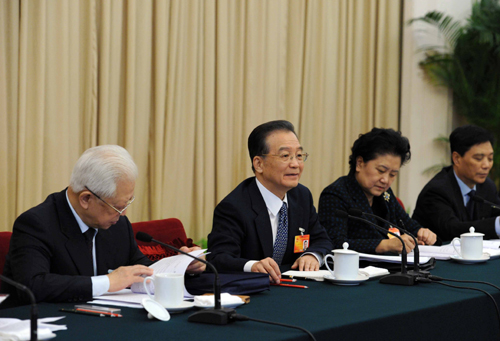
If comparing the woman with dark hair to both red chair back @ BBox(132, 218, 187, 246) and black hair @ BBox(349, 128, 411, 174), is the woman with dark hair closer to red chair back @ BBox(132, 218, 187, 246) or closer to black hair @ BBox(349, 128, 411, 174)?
black hair @ BBox(349, 128, 411, 174)

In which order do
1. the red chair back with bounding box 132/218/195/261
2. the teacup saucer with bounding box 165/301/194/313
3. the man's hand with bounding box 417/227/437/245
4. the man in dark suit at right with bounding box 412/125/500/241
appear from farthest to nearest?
the man in dark suit at right with bounding box 412/125/500/241 < the man's hand with bounding box 417/227/437/245 < the red chair back with bounding box 132/218/195/261 < the teacup saucer with bounding box 165/301/194/313

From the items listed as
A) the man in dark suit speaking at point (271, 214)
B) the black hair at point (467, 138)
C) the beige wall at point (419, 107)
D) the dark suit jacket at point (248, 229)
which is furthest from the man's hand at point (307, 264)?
the beige wall at point (419, 107)

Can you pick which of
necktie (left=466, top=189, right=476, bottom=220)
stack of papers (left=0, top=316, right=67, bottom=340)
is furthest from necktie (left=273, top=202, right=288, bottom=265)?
necktie (left=466, top=189, right=476, bottom=220)

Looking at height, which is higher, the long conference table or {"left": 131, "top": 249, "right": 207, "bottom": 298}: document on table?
{"left": 131, "top": 249, "right": 207, "bottom": 298}: document on table

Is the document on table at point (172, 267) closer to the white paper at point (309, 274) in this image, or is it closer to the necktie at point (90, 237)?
the necktie at point (90, 237)

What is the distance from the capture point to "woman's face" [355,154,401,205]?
3.09 m

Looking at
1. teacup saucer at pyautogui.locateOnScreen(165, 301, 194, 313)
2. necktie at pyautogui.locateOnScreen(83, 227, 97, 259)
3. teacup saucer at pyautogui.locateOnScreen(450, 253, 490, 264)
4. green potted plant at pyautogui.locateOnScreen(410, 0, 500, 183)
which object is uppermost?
green potted plant at pyautogui.locateOnScreen(410, 0, 500, 183)

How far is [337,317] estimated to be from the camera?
1.61 metres

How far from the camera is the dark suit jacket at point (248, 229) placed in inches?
98.0

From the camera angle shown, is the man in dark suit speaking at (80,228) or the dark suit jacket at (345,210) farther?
the dark suit jacket at (345,210)

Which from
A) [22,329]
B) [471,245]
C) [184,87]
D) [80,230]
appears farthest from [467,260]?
[184,87]

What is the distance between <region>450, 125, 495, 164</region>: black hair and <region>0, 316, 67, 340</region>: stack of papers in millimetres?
3072

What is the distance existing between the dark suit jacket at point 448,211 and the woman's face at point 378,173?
0.73 metres

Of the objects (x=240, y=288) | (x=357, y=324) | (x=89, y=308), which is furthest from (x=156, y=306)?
(x=357, y=324)
